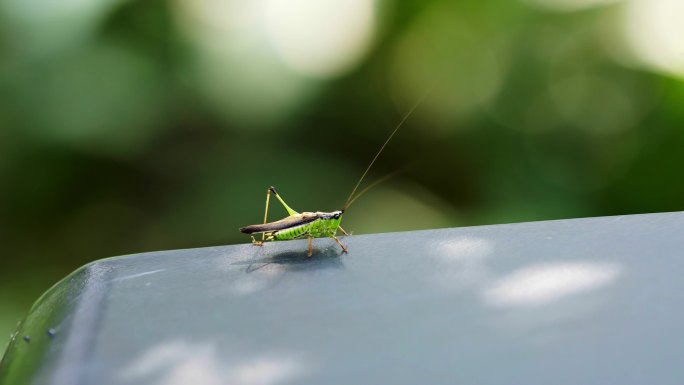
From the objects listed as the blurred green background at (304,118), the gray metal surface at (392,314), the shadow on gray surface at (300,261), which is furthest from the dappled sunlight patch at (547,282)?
the blurred green background at (304,118)

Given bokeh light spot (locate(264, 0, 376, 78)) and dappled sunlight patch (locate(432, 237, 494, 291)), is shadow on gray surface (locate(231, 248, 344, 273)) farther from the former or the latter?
bokeh light spot (locate(264, 0, 376, 78))

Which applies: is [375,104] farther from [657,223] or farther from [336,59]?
[657,223]

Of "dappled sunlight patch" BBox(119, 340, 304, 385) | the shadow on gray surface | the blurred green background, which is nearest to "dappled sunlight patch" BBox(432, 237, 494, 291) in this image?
the shadow on gray surface

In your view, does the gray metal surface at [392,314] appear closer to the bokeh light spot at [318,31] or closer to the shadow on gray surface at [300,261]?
the shadow on gray surface at [300,261]

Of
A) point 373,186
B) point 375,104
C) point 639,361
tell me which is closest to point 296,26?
point 375,104

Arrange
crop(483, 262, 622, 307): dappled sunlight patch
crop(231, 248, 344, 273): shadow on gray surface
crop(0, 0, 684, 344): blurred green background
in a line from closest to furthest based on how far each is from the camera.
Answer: crop(483, 262, 622, 307): dappled sunlight patch → crop(231, 248, 344, 273): shadow on gray surface → crop(0, 0, 684, 344): blurred green background

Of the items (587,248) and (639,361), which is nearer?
(639,361)

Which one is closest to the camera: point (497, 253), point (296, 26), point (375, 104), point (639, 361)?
point (639, 361)

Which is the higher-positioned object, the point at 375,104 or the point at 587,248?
the point at 375,104
